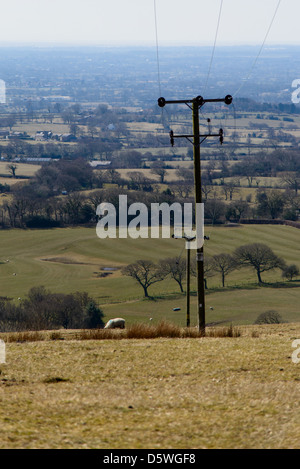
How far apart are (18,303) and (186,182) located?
65.0 metres

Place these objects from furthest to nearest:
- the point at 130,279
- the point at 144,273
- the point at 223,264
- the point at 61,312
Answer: the point at 223,264
the point at 130,279
the point at 144,273
the point at 61,312

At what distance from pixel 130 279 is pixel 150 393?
49852 millimetres

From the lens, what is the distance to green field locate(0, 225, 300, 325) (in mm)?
48844

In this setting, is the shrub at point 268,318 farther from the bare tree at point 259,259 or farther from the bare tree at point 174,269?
the bare tree at point 259,259

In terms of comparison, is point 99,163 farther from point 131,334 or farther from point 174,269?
point 131,334

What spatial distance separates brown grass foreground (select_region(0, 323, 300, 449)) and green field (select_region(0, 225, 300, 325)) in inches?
Result: 1034

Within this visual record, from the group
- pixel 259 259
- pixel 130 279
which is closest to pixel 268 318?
pixel 259 259

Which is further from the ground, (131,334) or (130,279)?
(131,334)

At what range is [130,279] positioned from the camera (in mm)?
60375

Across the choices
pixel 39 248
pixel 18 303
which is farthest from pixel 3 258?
pixel 18 303

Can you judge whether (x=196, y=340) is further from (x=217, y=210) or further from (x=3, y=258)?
(x=217, y=210)

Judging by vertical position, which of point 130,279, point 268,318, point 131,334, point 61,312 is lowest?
point 130,279

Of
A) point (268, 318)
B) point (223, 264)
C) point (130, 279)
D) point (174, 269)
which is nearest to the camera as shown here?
point (268, 318)

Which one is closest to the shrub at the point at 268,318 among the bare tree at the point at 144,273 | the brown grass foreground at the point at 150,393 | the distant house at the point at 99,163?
the bare tree at the point at 144,273
